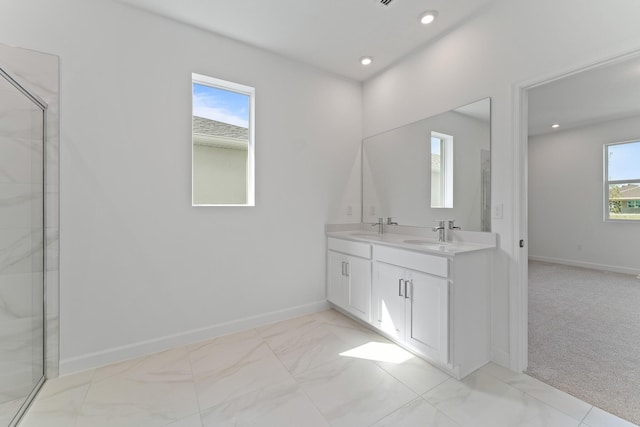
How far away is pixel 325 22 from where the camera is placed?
2234 mm

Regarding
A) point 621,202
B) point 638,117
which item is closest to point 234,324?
point 621,202

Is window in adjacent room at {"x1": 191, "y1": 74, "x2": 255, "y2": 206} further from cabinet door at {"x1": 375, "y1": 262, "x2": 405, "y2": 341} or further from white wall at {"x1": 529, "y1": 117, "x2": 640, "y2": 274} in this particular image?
white wall at {"x1": 529, "y1": 117, "x2": 640, "y2": 274}

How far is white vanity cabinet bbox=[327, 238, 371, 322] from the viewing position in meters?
2.50

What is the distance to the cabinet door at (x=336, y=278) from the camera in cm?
282

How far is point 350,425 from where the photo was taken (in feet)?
4.68

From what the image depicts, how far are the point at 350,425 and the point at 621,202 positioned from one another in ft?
20.1

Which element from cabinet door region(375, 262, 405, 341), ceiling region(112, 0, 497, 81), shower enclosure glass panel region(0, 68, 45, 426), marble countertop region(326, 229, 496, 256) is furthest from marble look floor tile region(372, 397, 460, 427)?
ceiling region(112, 0, 497, 81)

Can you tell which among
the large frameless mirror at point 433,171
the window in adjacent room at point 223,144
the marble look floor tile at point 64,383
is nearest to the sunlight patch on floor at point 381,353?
the large frameless mirror at point 433,171

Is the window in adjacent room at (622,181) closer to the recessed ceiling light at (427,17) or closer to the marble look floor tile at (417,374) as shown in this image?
the recessed ceiling light at (427,17)

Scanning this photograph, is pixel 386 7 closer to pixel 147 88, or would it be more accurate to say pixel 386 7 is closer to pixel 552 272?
pixel 147 88

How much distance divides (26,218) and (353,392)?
90.2 inches

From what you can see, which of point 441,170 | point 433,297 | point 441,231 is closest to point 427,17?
point 441,170

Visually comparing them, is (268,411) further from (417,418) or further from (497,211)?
(497,211)

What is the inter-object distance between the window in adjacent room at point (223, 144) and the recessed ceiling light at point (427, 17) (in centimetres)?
156
